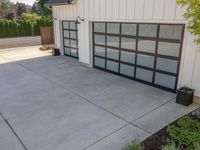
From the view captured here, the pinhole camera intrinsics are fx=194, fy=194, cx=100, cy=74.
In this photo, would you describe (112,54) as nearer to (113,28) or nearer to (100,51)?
(100,51)

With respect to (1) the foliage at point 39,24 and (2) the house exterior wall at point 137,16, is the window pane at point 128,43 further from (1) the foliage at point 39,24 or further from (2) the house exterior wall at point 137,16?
(1) the foliage at point 39,24

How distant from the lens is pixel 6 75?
8.74 m

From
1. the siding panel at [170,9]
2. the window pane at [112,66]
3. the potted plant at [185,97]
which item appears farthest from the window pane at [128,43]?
the potted plant at [185,97]

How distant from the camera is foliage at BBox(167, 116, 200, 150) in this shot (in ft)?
11.6

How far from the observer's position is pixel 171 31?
616 cm

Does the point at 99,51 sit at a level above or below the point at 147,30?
below

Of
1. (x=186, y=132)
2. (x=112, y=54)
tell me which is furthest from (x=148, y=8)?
(x=186, y=132)

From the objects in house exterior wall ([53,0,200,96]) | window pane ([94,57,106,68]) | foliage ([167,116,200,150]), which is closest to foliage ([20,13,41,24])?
house exterior wall ([53,0,200,96])

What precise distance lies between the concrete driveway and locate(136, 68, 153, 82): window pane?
300 millimetres

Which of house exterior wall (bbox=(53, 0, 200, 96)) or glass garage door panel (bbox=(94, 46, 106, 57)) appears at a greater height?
house exterior wall (bbox=(53, 0, 200, 96))

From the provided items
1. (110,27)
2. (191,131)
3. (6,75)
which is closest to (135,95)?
(191,131)

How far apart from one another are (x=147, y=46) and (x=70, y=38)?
20.1ft

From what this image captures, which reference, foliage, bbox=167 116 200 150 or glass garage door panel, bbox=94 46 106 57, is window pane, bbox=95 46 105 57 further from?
foliage, bbox=167 116 200 150

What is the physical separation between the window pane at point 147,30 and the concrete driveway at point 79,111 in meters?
1.85
